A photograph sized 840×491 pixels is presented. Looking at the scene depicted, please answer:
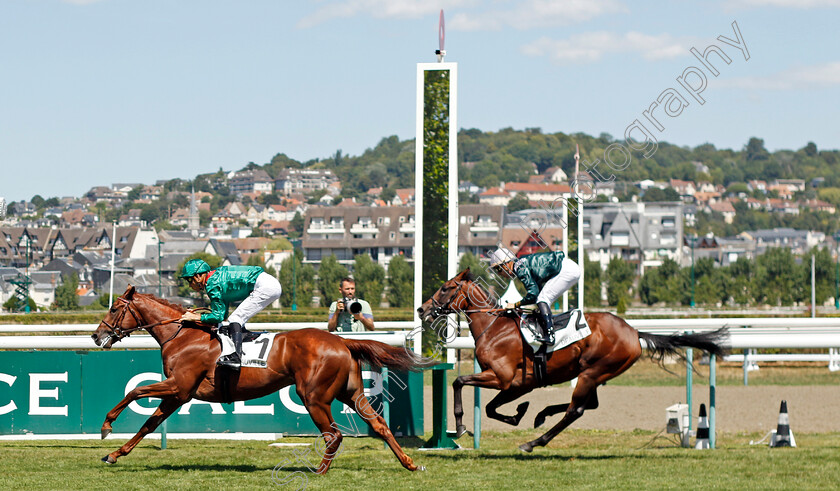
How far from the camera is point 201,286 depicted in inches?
241

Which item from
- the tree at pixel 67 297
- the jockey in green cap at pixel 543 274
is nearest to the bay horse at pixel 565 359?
the jockey in green cap at pixel 543 274

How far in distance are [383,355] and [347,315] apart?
1807 millimetres

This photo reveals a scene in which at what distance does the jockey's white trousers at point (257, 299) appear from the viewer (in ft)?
19.8

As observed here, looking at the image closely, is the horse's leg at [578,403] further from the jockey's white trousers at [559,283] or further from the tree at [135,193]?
the tree at [135,193]

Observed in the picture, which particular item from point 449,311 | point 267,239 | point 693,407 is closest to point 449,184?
point 449,311

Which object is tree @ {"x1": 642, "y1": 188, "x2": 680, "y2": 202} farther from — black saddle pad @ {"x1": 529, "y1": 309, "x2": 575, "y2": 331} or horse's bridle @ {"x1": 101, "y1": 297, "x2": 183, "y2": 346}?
horse's bridle @ {"x1": 101, "y1": 297, "x2": 183, "y2": 346}

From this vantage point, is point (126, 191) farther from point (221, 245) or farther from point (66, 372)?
point (66, 372)

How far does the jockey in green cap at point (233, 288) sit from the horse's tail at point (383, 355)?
23.1 inches

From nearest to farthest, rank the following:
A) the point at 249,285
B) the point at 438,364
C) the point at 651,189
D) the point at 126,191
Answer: the point at 249,285
the point at 438,364
the point at 126,191
the point at 651,189

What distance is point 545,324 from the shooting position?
→ 20.4ft

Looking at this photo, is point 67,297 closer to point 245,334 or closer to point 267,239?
point 245,334

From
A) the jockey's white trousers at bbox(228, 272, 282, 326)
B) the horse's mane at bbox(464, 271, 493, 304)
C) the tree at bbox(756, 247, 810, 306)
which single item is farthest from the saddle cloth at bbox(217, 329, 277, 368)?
the tree at bbox(756, 247, 810, 306)

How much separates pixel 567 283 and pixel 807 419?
4.47 meters

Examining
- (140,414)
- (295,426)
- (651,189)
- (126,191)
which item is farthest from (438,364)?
(651,189)
